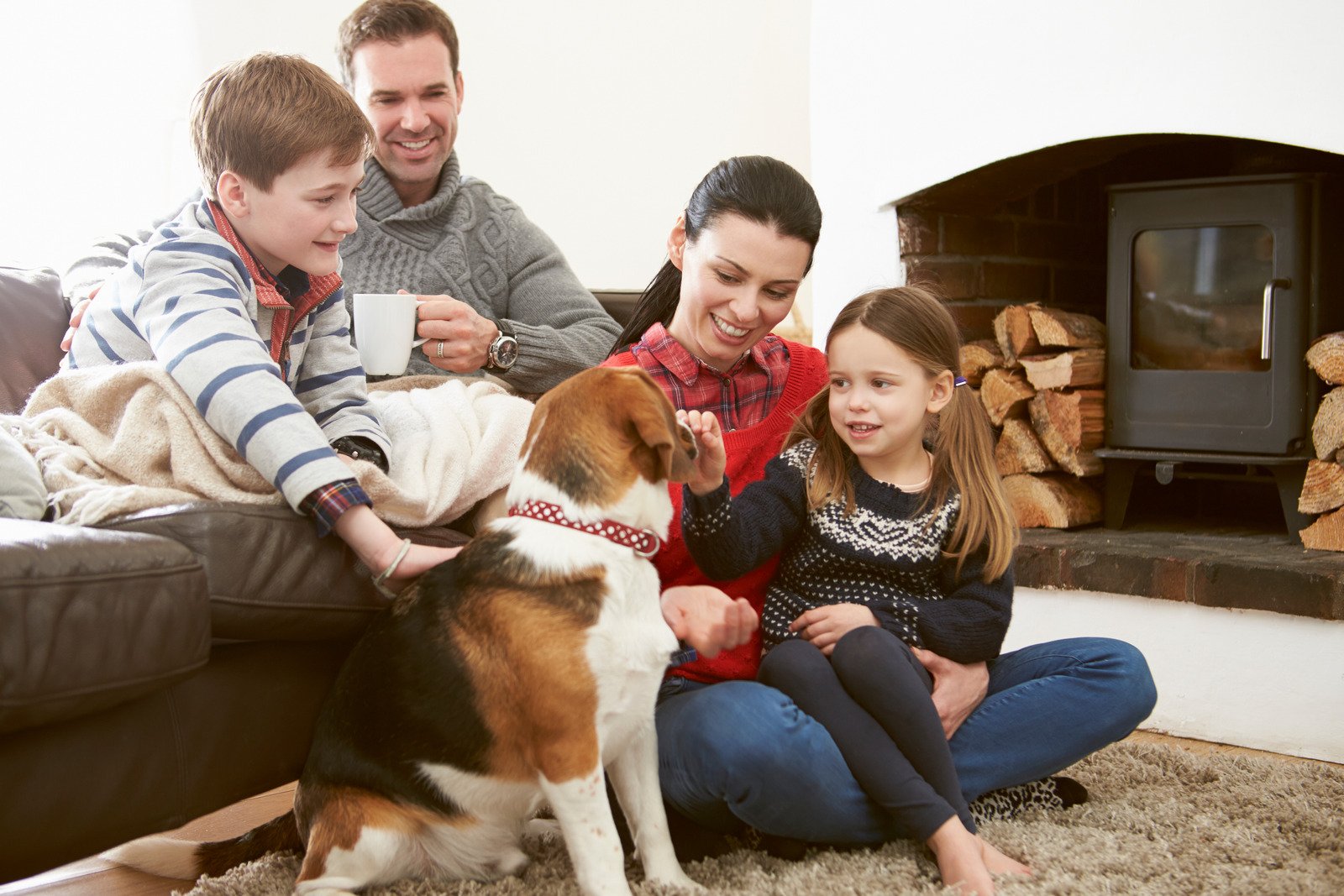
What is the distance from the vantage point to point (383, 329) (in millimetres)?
1594

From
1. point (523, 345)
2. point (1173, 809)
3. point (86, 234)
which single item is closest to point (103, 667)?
point (523, 345)

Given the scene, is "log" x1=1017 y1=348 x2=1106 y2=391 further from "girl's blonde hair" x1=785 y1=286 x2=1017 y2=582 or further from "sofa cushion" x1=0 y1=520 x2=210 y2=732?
"sofa cushion" x1=0 y1=520 x2=210 y2=732

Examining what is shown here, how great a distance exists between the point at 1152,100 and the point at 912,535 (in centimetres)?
119

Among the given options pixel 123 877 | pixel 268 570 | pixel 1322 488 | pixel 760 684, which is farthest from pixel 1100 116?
pixel 123 877

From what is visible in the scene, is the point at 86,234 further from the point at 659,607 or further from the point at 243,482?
the point at 659,607

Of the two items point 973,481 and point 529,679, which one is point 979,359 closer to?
point 973,481

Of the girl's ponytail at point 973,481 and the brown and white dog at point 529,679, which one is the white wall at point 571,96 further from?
the brown and white dog at point 529,679

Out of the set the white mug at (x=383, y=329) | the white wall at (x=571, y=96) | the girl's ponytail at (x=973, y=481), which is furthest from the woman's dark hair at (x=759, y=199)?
the white wall at (x=571, y=96)

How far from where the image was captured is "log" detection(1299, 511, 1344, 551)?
7.29ft

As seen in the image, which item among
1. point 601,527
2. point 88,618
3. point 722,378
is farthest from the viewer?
point 722,378

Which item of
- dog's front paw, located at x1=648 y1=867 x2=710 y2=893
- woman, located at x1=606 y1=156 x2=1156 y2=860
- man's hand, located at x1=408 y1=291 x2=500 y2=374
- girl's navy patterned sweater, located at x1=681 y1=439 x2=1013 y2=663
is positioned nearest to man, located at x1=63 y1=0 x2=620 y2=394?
man's hand, located at x1=408 y1=291 x2=500 y2=374

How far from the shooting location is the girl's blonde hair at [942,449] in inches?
60.3

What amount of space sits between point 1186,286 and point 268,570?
1.99m

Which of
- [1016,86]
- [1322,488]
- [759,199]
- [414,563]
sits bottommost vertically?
[1322,488]
